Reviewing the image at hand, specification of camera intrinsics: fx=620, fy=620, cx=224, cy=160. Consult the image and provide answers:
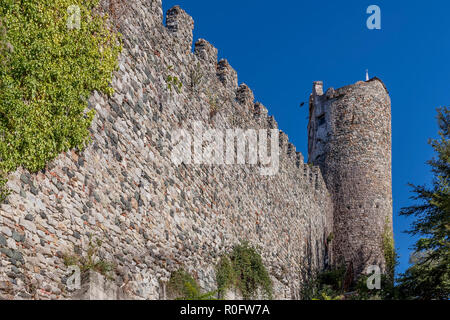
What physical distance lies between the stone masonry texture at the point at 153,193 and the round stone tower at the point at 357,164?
4511 millimetres

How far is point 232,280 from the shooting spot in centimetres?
1176

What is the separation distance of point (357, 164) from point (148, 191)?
15.5 m

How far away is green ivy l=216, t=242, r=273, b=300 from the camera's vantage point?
37.7 ft

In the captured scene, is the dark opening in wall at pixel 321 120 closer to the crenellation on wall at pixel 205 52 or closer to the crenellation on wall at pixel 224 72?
the crenellation on wall at pixel 224 72

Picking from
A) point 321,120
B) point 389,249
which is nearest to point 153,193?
point 389,249

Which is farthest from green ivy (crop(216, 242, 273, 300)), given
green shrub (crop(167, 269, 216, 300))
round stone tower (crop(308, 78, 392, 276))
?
round stone tower (crop(308, 78, 392, 276))

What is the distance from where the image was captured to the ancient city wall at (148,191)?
22.0 ft

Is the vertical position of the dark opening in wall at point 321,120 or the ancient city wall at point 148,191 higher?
the dark opening in wall at point 321,120

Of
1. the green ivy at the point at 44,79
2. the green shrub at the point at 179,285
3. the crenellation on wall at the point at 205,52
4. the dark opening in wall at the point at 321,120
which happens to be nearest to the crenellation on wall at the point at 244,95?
the crenellation on wall at the point at 205,52

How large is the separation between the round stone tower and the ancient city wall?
7270mm

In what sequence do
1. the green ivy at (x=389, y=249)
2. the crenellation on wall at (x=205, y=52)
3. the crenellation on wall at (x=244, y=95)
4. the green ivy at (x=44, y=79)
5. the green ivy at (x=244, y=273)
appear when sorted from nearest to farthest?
1. the green ivy at (x=44, y=79)
2. the green ivy at (x=244, y=273)
3. the crenellation on wall at (x=205, y=52)
4. the crenellation on wall at (x=244, y=95)
5. the green ivy at (x=389, y=249)

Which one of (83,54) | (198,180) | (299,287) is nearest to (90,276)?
(83,54)
